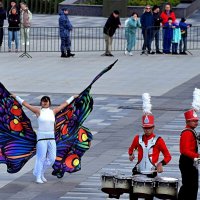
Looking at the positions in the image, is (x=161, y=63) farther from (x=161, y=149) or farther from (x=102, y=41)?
(x=161, y=149)

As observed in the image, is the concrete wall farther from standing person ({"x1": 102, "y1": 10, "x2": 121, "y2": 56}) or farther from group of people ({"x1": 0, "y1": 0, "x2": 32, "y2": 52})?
standing person ({"x1": 102, "y1": 10, "x2": 121, "y2": 56})

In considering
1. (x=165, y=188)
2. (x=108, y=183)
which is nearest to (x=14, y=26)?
(x=108, y=183)

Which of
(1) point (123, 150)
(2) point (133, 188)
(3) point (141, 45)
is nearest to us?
(2) point (133, 188)

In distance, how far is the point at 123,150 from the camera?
20.8 meters

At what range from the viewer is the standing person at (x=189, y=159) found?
611 inches

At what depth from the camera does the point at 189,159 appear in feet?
51.1

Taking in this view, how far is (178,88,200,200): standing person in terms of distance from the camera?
611 inches

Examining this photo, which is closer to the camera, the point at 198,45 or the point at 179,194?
the point at 179,194

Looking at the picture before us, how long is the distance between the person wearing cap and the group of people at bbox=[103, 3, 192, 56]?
22.0m

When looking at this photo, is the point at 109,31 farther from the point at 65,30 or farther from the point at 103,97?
the point at 103,97

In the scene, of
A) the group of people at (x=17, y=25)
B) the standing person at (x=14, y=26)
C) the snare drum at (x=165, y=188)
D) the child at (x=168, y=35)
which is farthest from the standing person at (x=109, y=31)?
the snare drum at (x=165, y=188)

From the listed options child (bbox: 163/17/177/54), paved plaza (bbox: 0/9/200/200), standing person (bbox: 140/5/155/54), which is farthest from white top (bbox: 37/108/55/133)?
standing person (bbox: 140/5/155/54)

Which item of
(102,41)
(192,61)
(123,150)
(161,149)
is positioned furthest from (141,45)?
(161,149)

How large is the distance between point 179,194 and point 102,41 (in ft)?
85.5
